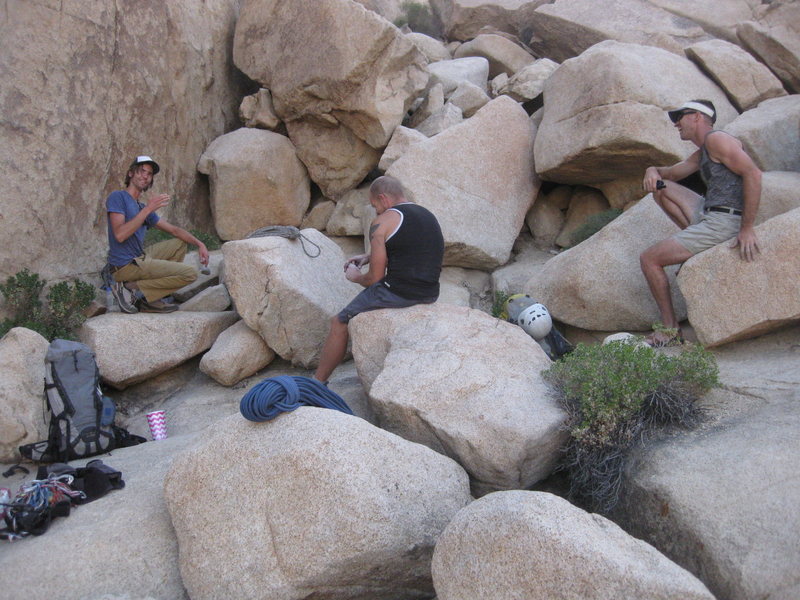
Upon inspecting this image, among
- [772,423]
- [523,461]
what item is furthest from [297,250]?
[772,423]

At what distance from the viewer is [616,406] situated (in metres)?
5.06

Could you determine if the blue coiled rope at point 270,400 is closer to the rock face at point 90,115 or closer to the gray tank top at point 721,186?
the gray tank top at point 721,186

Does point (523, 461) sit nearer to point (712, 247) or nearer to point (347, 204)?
point (712, 247)

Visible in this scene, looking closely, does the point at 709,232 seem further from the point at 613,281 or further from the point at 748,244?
the point at 613,281

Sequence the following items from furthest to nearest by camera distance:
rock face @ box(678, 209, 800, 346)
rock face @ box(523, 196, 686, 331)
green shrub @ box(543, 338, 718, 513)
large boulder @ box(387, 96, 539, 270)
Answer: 1. large boulder @ box(387, 96, 539, 270)
2. rock face @ box(523, 196, 686, 331)
3. rock face @ box(678, 209, 800, 346)
4. green shrub @ box(543, 338, 718, 513)

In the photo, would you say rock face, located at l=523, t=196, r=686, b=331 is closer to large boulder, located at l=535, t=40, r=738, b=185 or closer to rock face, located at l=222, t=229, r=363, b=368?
large boulder, located at l=535, t=40, r=738, b=185

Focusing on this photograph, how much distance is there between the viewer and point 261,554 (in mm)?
4258

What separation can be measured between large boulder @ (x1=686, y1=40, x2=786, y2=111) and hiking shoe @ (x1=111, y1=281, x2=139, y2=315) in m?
8.38

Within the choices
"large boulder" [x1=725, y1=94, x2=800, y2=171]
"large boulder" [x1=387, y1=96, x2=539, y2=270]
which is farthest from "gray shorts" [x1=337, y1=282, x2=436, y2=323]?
"large boulder" [x1=725, y1=94, x2=800, y2=171]

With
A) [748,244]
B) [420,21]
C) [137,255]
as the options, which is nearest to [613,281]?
[748,244]

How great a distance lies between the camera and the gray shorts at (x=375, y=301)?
21.9 ft

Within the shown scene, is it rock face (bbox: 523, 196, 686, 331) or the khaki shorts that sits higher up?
the khaki shorts

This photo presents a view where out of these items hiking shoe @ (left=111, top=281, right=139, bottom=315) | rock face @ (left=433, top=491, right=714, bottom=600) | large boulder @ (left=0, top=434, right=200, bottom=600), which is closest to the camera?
rock face @ (left=433, top=491, right=714, bottom=600)

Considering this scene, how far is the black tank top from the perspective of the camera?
6613 mm
